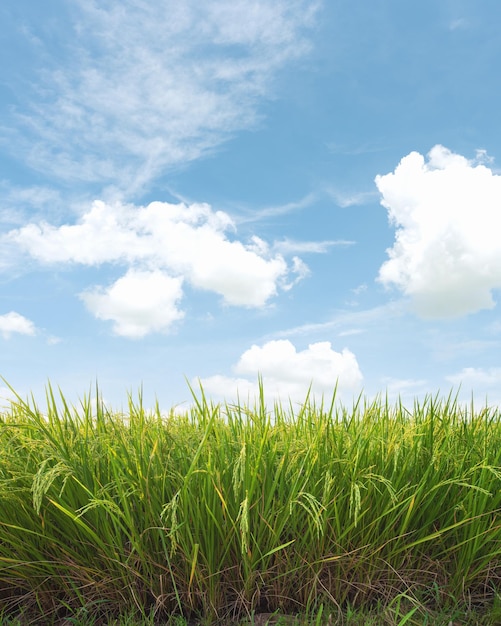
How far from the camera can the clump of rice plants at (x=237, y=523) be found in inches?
114

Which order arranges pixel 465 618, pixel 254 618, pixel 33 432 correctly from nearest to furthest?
pixel 254 618 < pixel 465 618 < pixel 33 432

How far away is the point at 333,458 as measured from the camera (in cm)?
321

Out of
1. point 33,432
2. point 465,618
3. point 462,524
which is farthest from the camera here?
point 33,432

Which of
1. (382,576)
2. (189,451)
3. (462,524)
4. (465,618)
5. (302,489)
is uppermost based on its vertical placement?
(189,451)

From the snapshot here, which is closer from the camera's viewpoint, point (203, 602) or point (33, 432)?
point (203, 602)

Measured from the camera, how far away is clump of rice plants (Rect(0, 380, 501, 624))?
9.53 feet

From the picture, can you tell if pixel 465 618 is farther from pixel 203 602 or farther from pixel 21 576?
pixel 21 576

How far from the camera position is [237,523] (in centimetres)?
289

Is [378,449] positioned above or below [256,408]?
below

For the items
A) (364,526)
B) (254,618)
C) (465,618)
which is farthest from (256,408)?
(465,618)

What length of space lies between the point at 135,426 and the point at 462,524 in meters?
1.97

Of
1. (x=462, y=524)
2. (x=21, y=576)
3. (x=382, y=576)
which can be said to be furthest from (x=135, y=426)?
(x=462, y=524)

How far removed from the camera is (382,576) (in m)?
3.18

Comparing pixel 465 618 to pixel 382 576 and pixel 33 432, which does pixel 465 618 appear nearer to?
pixel 382 576
